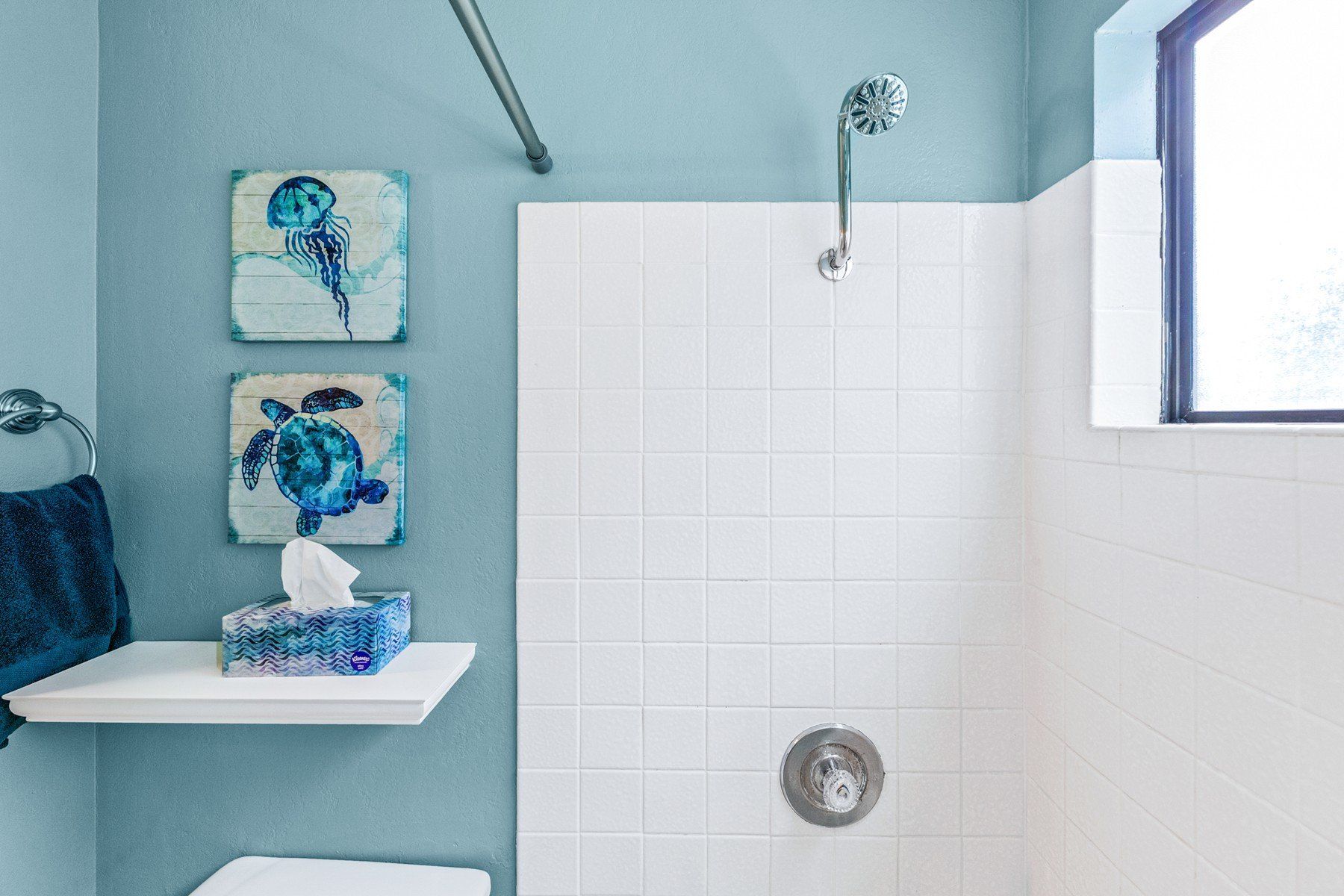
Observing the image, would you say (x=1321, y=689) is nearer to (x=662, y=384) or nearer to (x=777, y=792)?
(x=777, y=792)

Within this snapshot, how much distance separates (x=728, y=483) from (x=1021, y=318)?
0.60 metres

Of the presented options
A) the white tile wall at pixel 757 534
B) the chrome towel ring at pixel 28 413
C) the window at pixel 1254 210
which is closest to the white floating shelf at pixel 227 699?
the white tile wall at pixel 757 534

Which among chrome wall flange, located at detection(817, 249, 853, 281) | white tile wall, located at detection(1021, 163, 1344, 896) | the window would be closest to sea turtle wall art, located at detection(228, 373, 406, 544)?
chrome wall flange, located at detection(817, 249, 853, 281)

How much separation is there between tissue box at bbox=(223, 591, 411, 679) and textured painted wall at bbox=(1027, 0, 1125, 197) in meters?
1.32

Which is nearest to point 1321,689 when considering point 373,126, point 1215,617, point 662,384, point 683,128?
point 1215,617

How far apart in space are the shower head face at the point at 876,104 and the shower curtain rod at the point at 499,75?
1.62 feet

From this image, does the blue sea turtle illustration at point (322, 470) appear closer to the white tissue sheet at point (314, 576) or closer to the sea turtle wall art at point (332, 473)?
the sea turtle wall art at point (332, 473)

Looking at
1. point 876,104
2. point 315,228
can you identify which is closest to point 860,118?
point 876,104

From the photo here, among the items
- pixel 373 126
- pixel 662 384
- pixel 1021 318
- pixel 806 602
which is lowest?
pixel 806 602

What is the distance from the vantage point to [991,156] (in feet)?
3.97

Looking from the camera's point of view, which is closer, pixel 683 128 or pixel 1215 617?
pixel 1215 617

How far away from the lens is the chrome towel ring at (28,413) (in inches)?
41.4

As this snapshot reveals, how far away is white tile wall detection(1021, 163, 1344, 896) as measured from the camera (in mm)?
663

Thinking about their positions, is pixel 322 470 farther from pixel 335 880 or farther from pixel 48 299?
pixel 335 880
